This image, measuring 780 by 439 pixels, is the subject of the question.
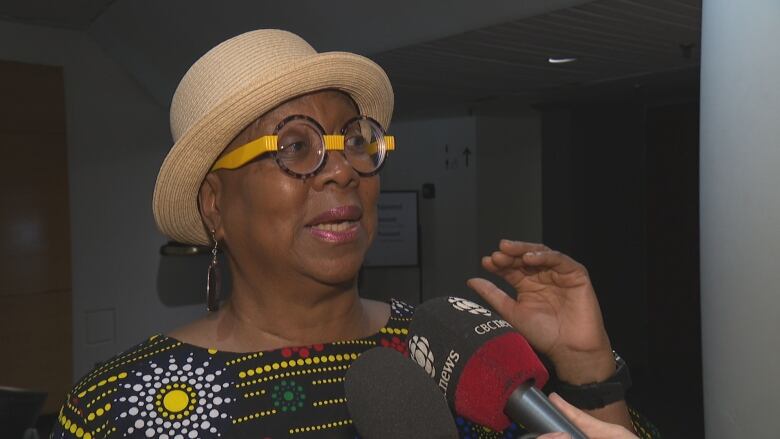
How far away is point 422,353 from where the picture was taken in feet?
3.32

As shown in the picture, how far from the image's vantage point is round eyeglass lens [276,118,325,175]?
3.78ft

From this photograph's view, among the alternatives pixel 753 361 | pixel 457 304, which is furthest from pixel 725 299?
pixel 457 304

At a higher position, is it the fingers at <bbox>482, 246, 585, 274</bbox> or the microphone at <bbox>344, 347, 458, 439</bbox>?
the fingers at <bbox>482, 246, 585, 274</bbox>

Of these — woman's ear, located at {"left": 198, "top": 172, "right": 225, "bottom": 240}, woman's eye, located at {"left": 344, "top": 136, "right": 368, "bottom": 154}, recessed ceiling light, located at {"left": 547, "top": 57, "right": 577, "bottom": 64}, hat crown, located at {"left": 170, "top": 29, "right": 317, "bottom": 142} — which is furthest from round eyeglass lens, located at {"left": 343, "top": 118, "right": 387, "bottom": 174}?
recessed ceiling light, located at {"left": 547, "top": 57, "right": 577, "bottom": 64}

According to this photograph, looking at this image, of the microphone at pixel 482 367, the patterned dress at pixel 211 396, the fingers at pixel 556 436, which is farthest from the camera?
the patterned dress at pixel 211 396

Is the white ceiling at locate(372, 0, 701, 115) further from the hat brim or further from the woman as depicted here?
the woman

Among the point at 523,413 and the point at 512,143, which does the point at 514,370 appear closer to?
the point at 523,413

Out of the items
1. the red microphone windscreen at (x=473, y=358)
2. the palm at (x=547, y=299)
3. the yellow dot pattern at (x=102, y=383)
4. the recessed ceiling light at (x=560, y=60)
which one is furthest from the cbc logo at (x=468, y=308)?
the recessed ceiling light at (x=560, y=60)

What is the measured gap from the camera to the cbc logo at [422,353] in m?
0.98

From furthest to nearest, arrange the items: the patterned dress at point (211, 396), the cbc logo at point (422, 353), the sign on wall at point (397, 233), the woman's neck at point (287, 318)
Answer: the sign on wall at point (397, 233) → the woman's neck at point (287, 318) → the patterned dress at point (211, 396) → the cbc logo at point (422, 353)

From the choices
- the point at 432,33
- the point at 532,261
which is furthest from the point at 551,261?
the point at 432,33

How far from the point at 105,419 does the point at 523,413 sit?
696 mm

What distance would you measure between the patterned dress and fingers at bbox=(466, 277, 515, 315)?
254 millimetres

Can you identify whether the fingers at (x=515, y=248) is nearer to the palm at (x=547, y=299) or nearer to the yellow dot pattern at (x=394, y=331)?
the palm at (x=547, y=299)
